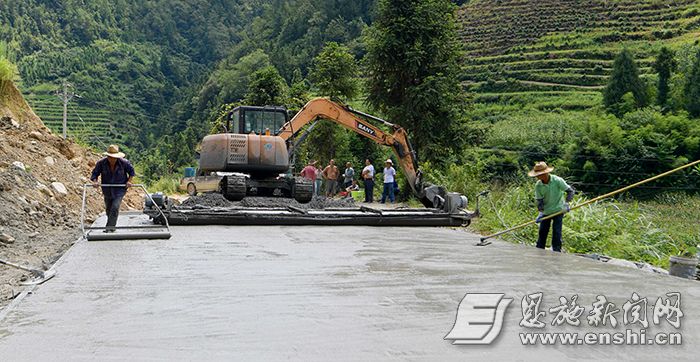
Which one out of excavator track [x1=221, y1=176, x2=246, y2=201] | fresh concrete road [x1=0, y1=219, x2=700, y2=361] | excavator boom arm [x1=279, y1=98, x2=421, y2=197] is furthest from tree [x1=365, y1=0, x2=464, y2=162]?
fresh concrete road [x1=0, y1=219, x2=700, y2=361]

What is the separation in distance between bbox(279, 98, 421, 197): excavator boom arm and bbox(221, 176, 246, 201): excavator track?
3.64 metres

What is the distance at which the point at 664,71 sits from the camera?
5447 centimetres

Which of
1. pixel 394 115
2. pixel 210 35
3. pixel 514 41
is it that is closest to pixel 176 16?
pixel 210 35

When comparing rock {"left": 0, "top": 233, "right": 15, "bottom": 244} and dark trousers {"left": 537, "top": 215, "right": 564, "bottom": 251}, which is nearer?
dark trousers {"left": 537, "top": 215, "right": 564, "bottom": 251}

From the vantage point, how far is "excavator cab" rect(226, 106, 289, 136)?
18625 mm

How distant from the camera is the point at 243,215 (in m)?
12.6

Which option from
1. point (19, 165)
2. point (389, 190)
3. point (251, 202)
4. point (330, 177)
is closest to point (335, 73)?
point (330, 177)

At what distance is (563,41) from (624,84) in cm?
2254

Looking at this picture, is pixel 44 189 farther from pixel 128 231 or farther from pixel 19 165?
pixel 128 231

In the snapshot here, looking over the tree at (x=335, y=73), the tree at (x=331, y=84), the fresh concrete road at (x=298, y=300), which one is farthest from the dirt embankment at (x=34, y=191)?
the tree at (x=335, y=73)

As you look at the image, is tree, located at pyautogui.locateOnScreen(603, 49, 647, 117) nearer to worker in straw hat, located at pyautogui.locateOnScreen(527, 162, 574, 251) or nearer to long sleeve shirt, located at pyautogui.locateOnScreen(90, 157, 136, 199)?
worker in straw hat, located at pyautogui.locateOnScreen(527, 162, 574, 251)

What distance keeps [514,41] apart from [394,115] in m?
56.8

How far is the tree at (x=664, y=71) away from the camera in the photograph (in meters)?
52.8

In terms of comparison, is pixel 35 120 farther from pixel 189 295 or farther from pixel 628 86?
pixel 628 86
